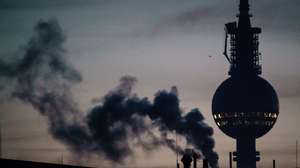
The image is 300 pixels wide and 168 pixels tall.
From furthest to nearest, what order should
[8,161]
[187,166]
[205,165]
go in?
1. [205,165]
2. [187,166]
3. [8,161]

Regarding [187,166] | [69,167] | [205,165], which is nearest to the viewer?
[69,167]

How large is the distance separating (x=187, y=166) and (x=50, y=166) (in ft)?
77.4

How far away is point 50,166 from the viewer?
100 metres

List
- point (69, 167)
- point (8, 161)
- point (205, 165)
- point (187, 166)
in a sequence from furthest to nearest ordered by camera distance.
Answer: point (205, 165) < point (187, 166) < point (69, 167) < point (8, 161)

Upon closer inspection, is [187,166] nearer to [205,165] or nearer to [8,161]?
[205,165]

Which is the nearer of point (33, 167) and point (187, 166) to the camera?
point (33, 167)

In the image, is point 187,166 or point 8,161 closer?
point 8,161

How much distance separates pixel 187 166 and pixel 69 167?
1973 centimetres

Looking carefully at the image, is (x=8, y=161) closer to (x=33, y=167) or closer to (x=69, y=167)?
(x=33, y=167)

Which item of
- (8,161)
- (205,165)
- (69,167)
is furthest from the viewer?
(205,165)

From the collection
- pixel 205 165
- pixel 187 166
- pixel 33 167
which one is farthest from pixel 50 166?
pixel 205 165

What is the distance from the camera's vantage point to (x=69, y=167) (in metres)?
104

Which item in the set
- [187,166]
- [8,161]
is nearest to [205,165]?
[187,166]

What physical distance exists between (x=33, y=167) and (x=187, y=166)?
26004mm
